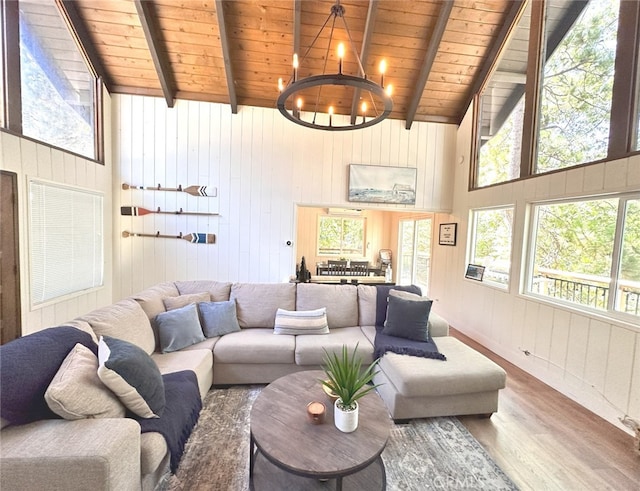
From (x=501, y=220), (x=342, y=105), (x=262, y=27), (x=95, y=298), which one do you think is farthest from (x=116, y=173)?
(x=501, y=220)

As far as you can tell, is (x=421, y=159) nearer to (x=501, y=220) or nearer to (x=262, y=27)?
(x=501, y=220)

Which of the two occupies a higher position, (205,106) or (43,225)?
(205,106)

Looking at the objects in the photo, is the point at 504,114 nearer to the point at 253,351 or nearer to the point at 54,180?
the point at 253,351

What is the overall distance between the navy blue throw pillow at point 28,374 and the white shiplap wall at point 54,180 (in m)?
2.05

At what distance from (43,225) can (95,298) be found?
49.1 inches

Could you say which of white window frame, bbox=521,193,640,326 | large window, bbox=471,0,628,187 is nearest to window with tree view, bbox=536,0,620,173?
large window, bbox=471,0,628,187

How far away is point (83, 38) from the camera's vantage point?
349cm

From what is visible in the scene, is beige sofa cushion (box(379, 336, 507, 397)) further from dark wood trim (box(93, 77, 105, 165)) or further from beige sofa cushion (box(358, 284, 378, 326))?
dark wood trim (box(93, 77, 105, 165))

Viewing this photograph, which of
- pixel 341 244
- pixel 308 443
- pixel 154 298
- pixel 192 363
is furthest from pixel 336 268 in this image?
pixel 308 443

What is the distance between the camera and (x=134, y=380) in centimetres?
148

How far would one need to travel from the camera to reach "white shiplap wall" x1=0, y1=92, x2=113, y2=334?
2.75m

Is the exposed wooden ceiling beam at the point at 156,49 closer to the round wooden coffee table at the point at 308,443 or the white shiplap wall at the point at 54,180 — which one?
the white shiplap wall at the point at 54,180

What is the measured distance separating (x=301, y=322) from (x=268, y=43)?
356 cm

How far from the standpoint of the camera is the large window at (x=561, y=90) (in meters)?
2.35
